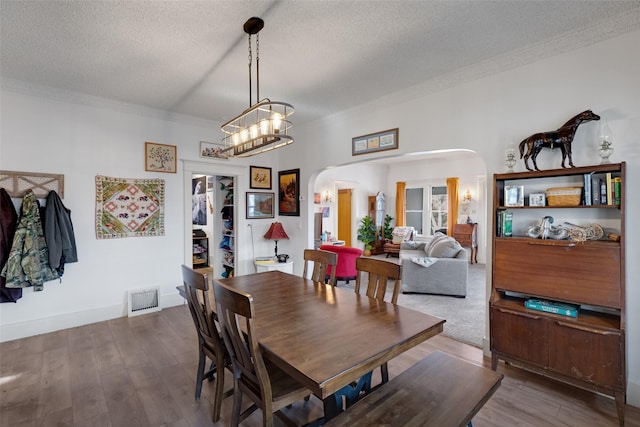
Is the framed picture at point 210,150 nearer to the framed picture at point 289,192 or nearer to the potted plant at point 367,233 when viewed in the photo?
the framed picture at point 289,192

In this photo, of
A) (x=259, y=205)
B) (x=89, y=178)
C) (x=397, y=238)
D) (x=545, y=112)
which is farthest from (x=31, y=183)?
(x=397, y=238)

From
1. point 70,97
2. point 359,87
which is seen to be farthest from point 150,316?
point 359,87

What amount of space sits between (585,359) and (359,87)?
9.95 feet

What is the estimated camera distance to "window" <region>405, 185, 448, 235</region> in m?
8.41

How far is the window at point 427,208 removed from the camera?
8406 mm

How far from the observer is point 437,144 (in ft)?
10.5

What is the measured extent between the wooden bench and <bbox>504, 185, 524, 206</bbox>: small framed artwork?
1.48 metres

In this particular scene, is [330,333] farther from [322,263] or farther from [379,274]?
[322,263]

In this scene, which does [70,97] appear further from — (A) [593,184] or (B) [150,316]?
(A) [593,184]

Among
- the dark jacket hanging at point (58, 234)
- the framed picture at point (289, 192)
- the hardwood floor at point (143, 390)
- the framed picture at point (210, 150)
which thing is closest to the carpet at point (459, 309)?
the hardwood floor at point (143, 390)

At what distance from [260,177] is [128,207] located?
1.97m

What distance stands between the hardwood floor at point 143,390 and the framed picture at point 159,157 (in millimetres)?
2136

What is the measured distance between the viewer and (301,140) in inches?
193

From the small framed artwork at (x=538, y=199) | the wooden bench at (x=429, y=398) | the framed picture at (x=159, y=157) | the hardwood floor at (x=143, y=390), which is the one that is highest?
the framed picture at (x=159, y=157)
